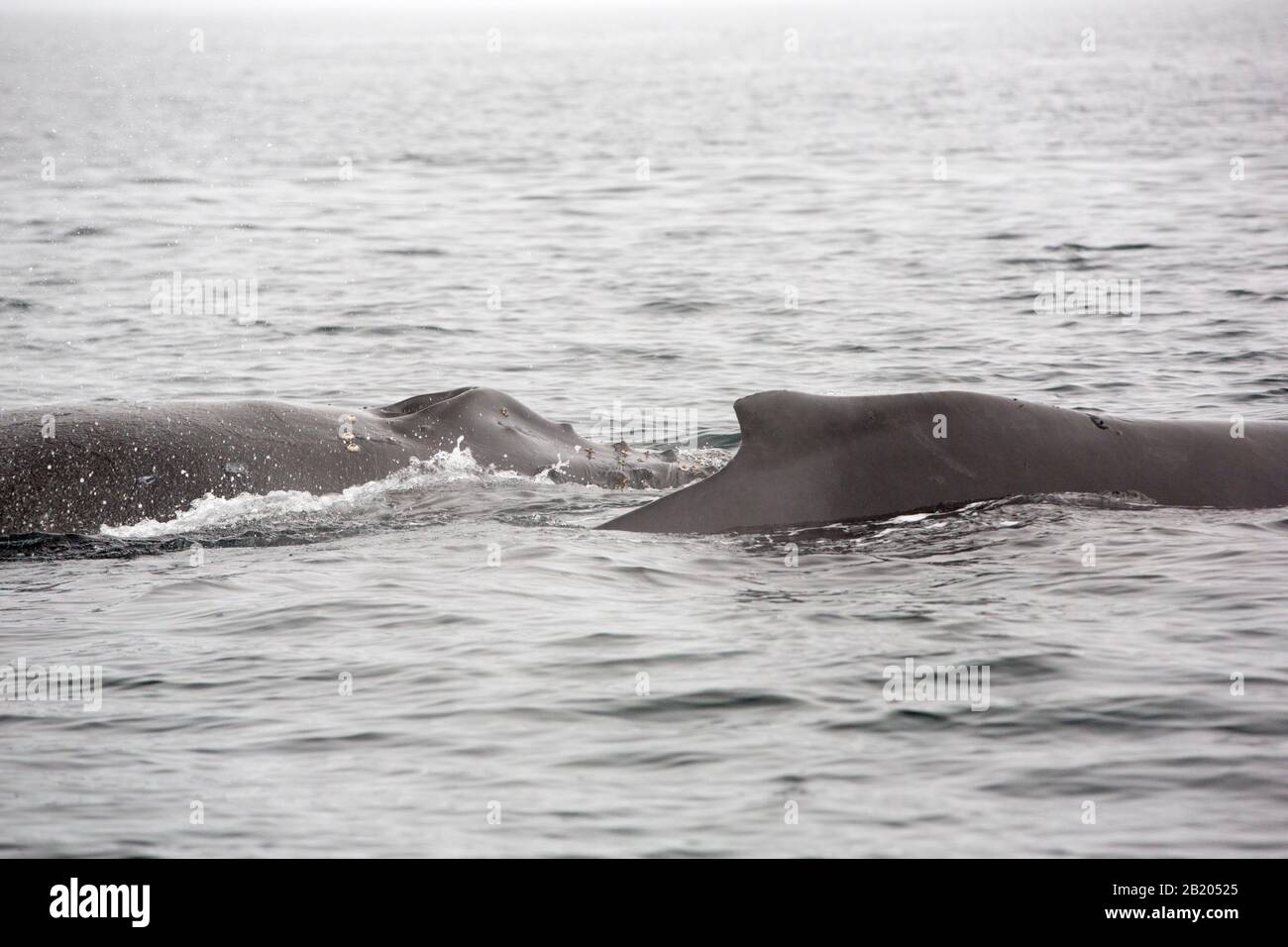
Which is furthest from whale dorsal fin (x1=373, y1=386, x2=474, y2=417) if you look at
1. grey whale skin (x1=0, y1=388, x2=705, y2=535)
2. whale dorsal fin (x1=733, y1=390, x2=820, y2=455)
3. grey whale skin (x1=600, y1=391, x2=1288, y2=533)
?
whale dorsal fin (x1=733, y1=390, x2=820, y2=455)

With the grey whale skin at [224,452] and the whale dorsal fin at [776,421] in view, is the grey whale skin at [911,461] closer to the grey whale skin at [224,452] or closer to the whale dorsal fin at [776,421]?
the whale dorsal fin at [776,421]

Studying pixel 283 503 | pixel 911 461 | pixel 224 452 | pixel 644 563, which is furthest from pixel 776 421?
pixel 224 452

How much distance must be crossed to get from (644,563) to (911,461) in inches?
69.9

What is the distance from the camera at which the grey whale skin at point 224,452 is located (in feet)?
35.0

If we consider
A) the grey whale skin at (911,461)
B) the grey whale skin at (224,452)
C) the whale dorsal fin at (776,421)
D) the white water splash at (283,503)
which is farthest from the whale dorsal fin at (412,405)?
the whale dorsal fin at (776,421)

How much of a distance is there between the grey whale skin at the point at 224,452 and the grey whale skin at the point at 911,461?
2303 mm

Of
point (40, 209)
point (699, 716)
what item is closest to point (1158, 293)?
point (699, 716)

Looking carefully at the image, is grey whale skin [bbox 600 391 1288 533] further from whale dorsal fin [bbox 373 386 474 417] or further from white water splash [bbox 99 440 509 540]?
whale dorsal fin [bbox 373 386 474 417]

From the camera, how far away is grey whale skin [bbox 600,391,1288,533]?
28.8ft

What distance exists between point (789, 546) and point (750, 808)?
2.70m

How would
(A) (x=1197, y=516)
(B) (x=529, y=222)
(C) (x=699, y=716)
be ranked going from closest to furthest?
(C) (x=699, y=716)
(A) (x=1197, y=516)
(B) (x=529, y=222)
